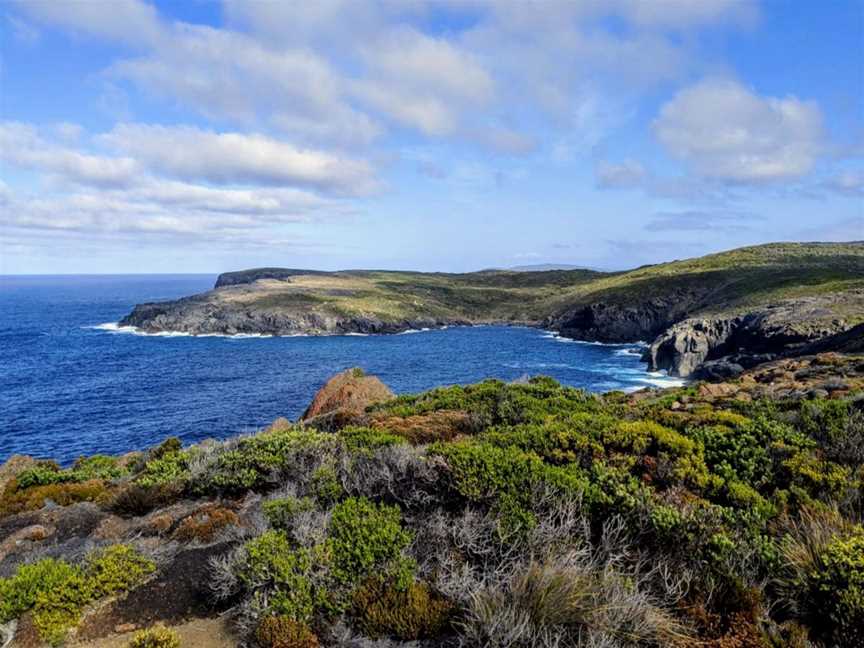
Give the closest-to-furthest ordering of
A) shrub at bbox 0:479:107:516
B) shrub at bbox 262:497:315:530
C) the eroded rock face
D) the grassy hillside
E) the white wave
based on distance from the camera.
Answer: shrub at bbox 262:497:315:530 < shrub at bbox 0:479:107:516 < the eroded rock face < the grassy hillside < the white wave

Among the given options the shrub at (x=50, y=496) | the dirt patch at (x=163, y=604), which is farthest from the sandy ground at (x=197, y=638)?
the shrub at (x=50, y=496)

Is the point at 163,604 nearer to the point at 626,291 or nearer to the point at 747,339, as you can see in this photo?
the point at 747,339

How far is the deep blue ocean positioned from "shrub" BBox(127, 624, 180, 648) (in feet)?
104

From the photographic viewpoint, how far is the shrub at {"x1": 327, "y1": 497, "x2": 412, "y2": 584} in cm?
735

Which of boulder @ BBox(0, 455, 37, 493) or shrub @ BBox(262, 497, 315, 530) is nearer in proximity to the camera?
shrub @ BBox(262, 497, 315, 530)

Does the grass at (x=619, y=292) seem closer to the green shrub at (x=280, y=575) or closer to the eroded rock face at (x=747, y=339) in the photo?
the eroded rock face at (x=747, y=339)

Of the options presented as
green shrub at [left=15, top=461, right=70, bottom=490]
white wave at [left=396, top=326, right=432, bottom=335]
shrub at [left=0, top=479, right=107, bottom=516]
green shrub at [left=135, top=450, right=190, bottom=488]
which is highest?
green shrub at [left=135, top=450, right=190, bottom=488]

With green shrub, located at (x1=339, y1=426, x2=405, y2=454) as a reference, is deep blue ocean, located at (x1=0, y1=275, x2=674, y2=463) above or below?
below

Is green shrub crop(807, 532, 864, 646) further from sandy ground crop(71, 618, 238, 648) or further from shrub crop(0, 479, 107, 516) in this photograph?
shrub crop(0, 479, 107, 516)

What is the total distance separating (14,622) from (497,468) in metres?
7.61

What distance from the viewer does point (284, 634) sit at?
6406 mm

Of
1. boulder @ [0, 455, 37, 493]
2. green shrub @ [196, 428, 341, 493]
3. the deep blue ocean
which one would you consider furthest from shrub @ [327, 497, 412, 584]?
the deep blue ocean

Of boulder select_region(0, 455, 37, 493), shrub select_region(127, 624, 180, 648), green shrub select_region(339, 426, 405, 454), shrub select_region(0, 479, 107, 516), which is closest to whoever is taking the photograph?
shrub select_region(127, 624, 180, 648)

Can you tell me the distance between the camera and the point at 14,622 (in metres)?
7.24
